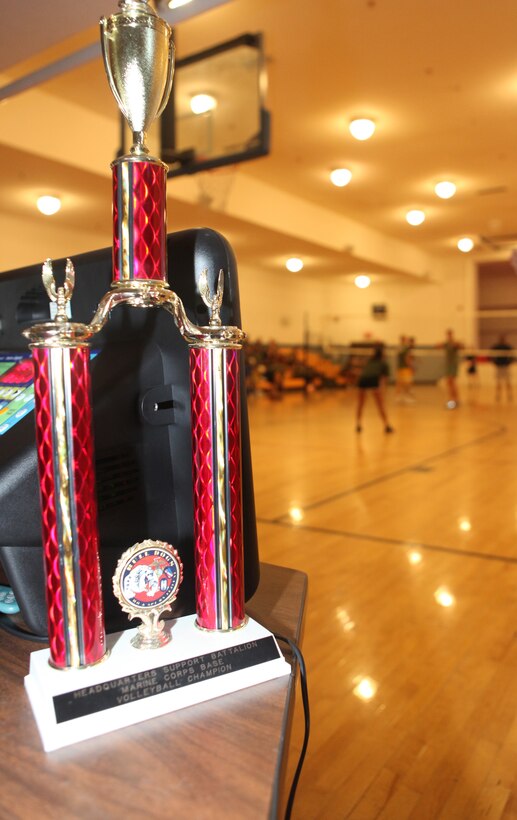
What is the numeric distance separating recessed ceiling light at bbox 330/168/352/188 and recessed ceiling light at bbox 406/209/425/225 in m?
A: 2.57

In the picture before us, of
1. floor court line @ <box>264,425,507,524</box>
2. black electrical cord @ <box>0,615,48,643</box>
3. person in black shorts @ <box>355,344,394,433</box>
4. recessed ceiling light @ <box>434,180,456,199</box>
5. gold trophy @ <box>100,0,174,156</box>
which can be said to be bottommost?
floor court line @ <box>264,425,507,524</box>

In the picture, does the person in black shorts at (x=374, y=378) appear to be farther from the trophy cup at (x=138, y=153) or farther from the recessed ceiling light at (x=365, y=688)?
the trophy cup at (x=138, y=153)

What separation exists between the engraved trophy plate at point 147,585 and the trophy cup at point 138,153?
208 millimetres

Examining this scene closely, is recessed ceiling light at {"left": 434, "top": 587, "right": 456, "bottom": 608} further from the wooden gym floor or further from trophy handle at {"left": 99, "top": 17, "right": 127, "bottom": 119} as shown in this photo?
trophy handle at {"left": 99, "top": 17, "right": 127, "bottom": 119}

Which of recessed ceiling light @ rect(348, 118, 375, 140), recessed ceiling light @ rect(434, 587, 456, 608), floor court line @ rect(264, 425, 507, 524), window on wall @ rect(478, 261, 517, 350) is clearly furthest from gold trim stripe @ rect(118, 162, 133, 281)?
window on wall @ rect(478, 261, 517, 350)

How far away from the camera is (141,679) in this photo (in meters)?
0.46

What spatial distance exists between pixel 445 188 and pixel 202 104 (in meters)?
5.87

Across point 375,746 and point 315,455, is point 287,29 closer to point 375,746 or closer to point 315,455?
point 315,455

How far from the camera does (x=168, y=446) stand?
2.03ft

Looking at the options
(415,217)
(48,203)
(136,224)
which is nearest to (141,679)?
(136,224)

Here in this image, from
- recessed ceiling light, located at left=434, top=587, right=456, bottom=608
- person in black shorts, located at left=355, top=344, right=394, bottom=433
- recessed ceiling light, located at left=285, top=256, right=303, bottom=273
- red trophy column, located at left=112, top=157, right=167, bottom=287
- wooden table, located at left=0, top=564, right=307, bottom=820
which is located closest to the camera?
wooden table, located at left=0, top=564, right=307, bottom=820

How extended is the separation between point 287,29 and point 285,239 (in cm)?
567

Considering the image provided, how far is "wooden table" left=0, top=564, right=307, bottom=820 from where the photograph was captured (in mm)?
359

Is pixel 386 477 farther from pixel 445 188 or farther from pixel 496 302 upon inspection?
pixel 496 302
